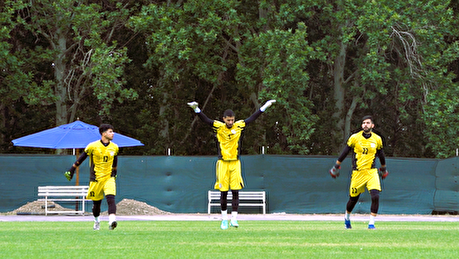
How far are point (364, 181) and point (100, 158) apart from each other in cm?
471

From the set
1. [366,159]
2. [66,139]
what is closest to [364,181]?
[366,159]

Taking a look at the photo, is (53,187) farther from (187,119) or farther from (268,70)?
(187,119)

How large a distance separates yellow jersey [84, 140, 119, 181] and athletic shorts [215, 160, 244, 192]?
6.39ft

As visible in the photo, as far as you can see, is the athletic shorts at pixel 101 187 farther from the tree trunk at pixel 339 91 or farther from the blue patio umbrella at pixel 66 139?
the tree trunk at pixel 339 91

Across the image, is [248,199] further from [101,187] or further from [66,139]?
[101,187]

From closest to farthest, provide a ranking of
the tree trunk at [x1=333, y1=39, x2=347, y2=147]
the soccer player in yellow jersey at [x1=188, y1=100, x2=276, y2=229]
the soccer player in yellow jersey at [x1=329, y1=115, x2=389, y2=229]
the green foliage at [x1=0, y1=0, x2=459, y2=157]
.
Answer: the soccer player in yellow jersey at [x1=329, y1=115, x2=389, y2=229] < the soccer player in yellow jersey at [x1=188, y1=100, x2=276, y2=229] < the green foliage at [x1=0, y1=0, x2=459, y2=157] < the tree trunk at [x1=333, y1=39, x2=347, y2=147]

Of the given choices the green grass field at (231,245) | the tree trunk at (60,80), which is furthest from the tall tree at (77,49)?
the green grass field at (231,245)

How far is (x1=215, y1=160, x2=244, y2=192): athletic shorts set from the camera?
15.0 meters

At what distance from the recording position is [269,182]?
2577 cm

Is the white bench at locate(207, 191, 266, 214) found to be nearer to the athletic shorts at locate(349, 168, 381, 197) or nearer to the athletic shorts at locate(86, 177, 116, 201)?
the athletic shorts at locate(349, 168, 381, 197)

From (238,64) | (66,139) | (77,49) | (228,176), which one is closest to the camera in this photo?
(228,176)

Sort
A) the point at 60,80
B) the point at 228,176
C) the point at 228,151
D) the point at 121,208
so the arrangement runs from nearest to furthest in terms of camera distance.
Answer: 1. the point at 228,151
2. the point at 228,176
3. the point at 121,208
4. the point at 60,80

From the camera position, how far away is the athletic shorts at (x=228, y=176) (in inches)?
589

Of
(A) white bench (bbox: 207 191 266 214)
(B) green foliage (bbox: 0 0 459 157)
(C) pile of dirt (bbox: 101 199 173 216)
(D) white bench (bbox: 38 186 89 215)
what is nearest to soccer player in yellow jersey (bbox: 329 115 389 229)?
(A) white bench (bbox: 207 191 266 214)
